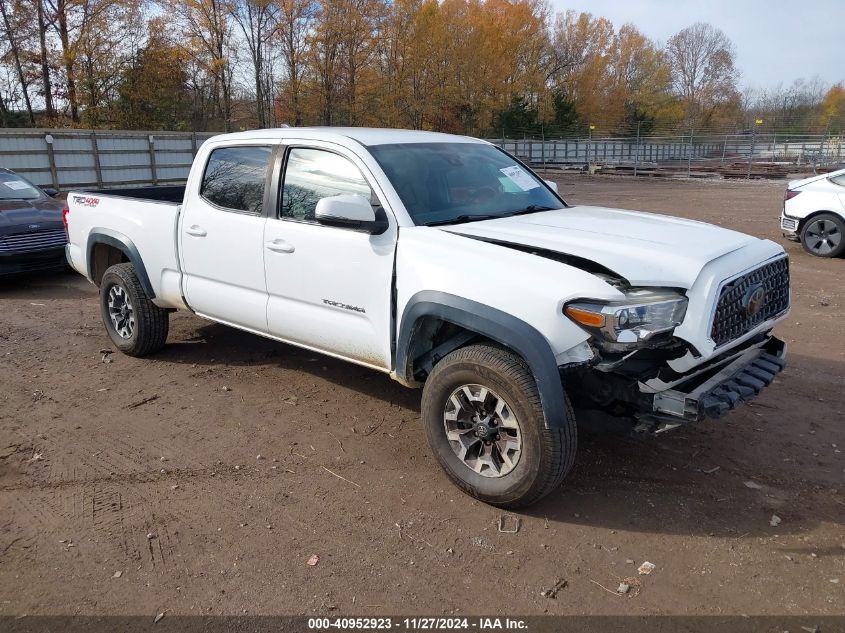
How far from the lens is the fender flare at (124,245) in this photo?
18.0 feet

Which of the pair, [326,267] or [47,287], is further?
[47,287]

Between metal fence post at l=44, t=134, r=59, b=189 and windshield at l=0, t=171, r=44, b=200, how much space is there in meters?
11.7

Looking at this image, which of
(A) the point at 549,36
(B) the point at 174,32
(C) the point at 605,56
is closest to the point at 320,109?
(B) the point at 174,32

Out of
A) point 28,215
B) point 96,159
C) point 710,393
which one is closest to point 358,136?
point 710,393

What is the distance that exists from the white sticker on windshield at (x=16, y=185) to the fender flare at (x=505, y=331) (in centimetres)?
855

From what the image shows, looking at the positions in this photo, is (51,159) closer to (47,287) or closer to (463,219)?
(47,287)

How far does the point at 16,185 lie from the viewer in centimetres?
984

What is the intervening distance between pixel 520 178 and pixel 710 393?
2174mm

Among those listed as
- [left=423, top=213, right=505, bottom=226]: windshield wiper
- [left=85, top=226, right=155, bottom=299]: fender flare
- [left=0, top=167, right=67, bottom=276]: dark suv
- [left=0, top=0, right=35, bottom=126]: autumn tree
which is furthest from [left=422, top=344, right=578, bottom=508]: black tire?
[left=0, top=0, right=35, bottom=126]: autumn tree

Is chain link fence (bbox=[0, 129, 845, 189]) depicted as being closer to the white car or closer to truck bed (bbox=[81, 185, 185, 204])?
truck bed (bbox=[81, 185, 185, 204])

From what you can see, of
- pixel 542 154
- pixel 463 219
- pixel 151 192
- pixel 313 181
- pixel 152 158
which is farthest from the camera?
pixel 542 154

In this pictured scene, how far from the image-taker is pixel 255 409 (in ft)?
15.7

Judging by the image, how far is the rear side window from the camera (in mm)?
4664

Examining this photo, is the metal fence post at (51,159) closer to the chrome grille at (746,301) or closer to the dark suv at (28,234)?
the dark suv at (28,234)
